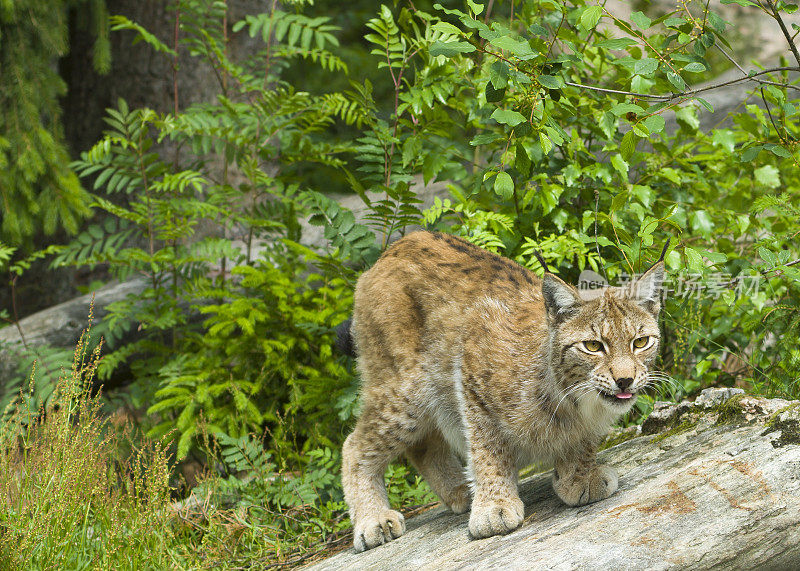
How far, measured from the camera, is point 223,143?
5992 mm

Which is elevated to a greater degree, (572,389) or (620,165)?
(620,165)

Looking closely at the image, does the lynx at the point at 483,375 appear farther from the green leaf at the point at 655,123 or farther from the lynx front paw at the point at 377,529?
the green leaf at the point at 655,123

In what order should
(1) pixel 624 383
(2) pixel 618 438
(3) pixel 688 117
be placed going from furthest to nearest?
1. (3) pixel 688 117
2. (2) pixel 618 438
3. (1) pixel 624 383

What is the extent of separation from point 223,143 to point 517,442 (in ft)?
11.0

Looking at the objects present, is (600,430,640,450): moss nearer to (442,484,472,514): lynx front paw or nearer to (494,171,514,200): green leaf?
(442,484,472,514): lynx front paw

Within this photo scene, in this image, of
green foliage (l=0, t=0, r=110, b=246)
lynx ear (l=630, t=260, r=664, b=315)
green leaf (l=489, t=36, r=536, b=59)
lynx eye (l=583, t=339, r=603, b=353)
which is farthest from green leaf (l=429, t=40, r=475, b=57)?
green foliage (l=0, t=0, r=110, b=246)

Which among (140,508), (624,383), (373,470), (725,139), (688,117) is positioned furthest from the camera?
(688,117)

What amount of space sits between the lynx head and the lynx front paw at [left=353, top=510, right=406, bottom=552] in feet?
3.81

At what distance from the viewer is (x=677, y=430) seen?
3973 mm

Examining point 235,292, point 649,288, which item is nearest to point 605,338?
point 649,288

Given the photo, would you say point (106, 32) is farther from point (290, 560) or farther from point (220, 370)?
point (290, 560)

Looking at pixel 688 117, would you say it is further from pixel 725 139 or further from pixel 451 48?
pixel 451 48

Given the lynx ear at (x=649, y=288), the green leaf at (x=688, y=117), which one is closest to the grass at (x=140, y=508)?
the lynx ear at (x=649, y=288)

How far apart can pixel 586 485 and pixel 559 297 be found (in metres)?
0.83
